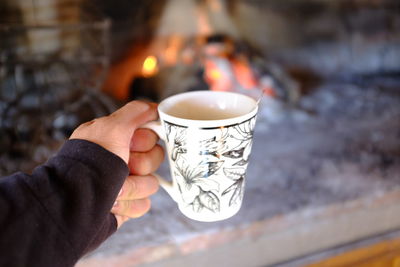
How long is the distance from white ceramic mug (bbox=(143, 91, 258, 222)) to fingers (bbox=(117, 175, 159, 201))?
0.02m

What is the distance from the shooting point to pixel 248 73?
1.21 meters

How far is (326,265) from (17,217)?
0.59 meters

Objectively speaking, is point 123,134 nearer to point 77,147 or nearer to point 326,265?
point 77,147

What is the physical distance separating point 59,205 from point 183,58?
940mm

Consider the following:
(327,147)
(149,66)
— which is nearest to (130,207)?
(327,147)

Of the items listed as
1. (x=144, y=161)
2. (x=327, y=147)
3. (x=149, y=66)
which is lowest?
(x=327, y=147)

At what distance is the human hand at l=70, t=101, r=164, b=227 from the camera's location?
0.31m

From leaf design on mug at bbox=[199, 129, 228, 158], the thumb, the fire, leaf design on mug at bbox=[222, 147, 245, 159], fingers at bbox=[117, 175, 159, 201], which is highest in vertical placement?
the thumb

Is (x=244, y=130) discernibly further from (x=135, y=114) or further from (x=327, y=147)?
(x=327, y=147)

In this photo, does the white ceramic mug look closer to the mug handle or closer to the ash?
the mug handle

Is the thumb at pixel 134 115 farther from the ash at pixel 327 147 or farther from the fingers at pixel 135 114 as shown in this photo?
the ash at pixel 327 147

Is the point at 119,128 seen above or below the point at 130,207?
above

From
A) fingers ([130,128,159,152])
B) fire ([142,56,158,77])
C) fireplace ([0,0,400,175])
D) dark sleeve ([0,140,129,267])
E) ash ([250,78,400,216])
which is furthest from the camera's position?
fire ([142,56,158,77])

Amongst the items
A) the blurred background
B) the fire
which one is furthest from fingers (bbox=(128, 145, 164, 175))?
the fire
